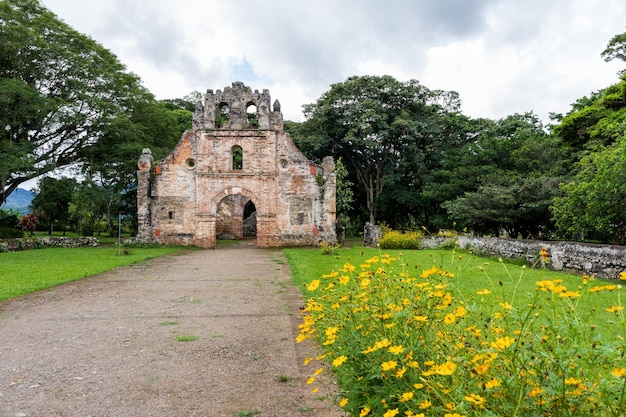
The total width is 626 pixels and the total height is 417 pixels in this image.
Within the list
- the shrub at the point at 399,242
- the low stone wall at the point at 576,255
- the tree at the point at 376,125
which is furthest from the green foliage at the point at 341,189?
the low stone wall at the point at 576,255

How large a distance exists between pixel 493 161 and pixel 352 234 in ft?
62.6

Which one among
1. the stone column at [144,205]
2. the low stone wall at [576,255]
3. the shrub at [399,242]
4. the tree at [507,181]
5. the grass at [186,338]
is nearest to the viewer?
the grass at [186,338]

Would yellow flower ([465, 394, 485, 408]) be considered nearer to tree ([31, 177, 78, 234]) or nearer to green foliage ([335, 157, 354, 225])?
tree ([31, 177, 78, 234])

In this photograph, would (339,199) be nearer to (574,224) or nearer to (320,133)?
(320,133)

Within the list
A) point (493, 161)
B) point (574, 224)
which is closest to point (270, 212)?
point (493, 161)

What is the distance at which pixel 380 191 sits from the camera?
1196 inches

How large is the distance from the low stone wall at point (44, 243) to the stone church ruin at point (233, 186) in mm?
3752

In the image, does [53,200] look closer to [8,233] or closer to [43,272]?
[8,233]

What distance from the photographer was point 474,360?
214 centimetres

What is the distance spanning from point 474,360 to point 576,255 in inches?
406

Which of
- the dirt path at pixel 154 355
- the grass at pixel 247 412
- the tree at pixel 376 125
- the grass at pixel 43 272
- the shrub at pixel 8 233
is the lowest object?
the grass at pixel 247 412

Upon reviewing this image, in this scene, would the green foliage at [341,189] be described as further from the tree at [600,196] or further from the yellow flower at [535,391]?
the yellow flower at [535,391]

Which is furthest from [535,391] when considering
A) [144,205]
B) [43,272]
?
[144,205]

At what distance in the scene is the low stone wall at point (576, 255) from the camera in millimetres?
9438
